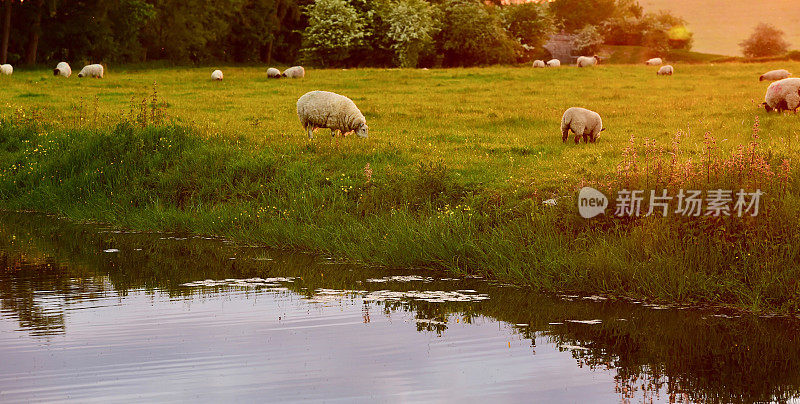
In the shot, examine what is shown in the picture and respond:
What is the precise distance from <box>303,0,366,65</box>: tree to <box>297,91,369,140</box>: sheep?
55.5 meters

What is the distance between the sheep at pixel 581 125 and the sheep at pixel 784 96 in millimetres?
8542

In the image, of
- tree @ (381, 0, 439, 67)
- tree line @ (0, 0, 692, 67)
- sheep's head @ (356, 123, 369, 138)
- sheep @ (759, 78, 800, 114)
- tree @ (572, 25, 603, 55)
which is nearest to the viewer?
sheep's head @ (356, 123, 369, 138)

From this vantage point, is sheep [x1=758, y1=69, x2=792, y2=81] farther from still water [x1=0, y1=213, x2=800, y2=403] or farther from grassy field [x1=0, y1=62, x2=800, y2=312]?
still water [x1=0, y1=213, x2=800, y2=403]

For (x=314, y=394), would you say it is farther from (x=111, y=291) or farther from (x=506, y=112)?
(x=506, y=112)

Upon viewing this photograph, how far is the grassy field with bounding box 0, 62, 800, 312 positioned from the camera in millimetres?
12422

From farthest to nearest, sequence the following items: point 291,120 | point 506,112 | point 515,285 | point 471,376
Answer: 1. point 506,112
2. point 291,120
3. point 515,285
4. point 471,376

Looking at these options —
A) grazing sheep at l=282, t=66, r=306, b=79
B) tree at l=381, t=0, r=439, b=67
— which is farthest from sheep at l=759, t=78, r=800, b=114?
tree at l=381, t=0, r=439, b=67

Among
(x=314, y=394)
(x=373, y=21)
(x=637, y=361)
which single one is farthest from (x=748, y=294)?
(x=373, y=21)

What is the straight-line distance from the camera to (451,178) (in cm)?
1841

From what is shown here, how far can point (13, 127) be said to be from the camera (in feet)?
90.1

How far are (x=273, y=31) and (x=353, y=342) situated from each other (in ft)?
296

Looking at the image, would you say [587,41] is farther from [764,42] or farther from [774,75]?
[774,75]

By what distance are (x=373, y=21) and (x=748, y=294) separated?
72624 mm

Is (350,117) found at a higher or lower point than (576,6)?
lower
